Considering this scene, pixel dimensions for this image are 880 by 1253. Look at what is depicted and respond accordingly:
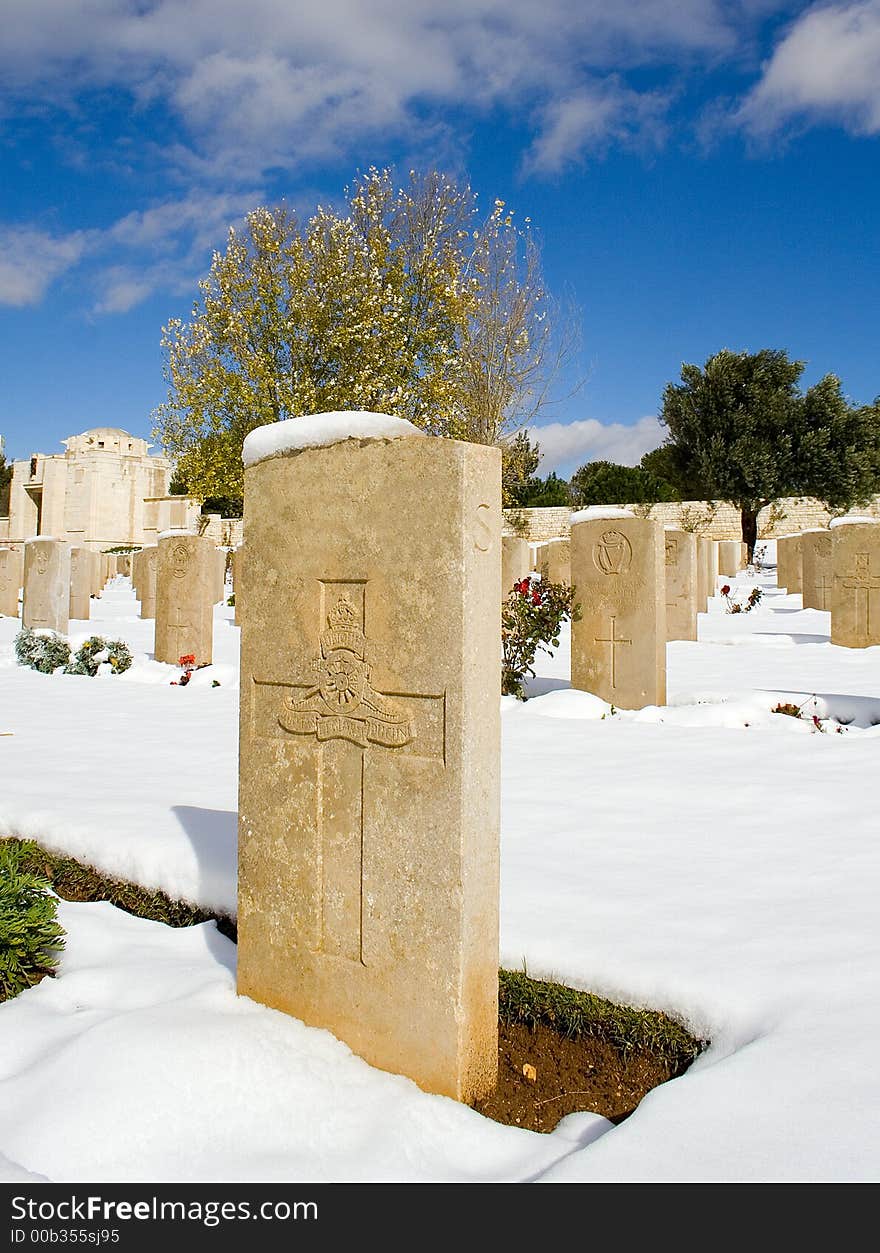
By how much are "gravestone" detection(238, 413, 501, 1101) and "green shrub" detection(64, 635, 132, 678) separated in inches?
306

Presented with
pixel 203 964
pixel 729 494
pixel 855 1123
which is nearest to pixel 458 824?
pixel 855 1123

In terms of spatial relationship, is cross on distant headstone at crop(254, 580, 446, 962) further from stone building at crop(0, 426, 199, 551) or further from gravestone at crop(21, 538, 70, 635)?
stone building at crop(0, 426, 199, 551)

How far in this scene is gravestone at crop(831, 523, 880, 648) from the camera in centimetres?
1038

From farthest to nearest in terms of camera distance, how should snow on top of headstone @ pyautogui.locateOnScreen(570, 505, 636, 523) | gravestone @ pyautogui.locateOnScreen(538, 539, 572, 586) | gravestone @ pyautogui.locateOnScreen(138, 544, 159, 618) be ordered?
gravestone @ pyautogui.locateOnScreen(138, 544, 159, 618), gravestone @ pyautogui.locateOnScreen(538, 539, 572, 586), snow on top of headstone @ pyautogui.locateOnScreen(570, 505, 636, 523)

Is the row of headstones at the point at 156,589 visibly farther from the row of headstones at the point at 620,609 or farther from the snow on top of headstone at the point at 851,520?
the snow on top of headstone at the point at 851,520

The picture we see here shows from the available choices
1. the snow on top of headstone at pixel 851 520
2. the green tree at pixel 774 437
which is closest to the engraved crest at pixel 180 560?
the snow on top of headstone at pixel 851 520

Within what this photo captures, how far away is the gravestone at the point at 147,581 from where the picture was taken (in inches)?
666

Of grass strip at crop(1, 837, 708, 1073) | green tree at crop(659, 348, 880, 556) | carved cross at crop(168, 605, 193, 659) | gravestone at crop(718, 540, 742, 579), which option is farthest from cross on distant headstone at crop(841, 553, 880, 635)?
green tree at crop(659, 348, 880, 556)

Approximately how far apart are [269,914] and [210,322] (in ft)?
66.0

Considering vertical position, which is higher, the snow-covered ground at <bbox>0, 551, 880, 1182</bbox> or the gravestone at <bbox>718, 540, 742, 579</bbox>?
the gravestone at <bbox>718, 540, 742, 579</bbox>

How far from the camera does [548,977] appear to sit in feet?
Result: 8.50

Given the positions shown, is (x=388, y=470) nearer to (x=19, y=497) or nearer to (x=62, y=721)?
(x=62, y=721)

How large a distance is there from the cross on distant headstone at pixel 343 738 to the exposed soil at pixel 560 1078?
0.52 meters
